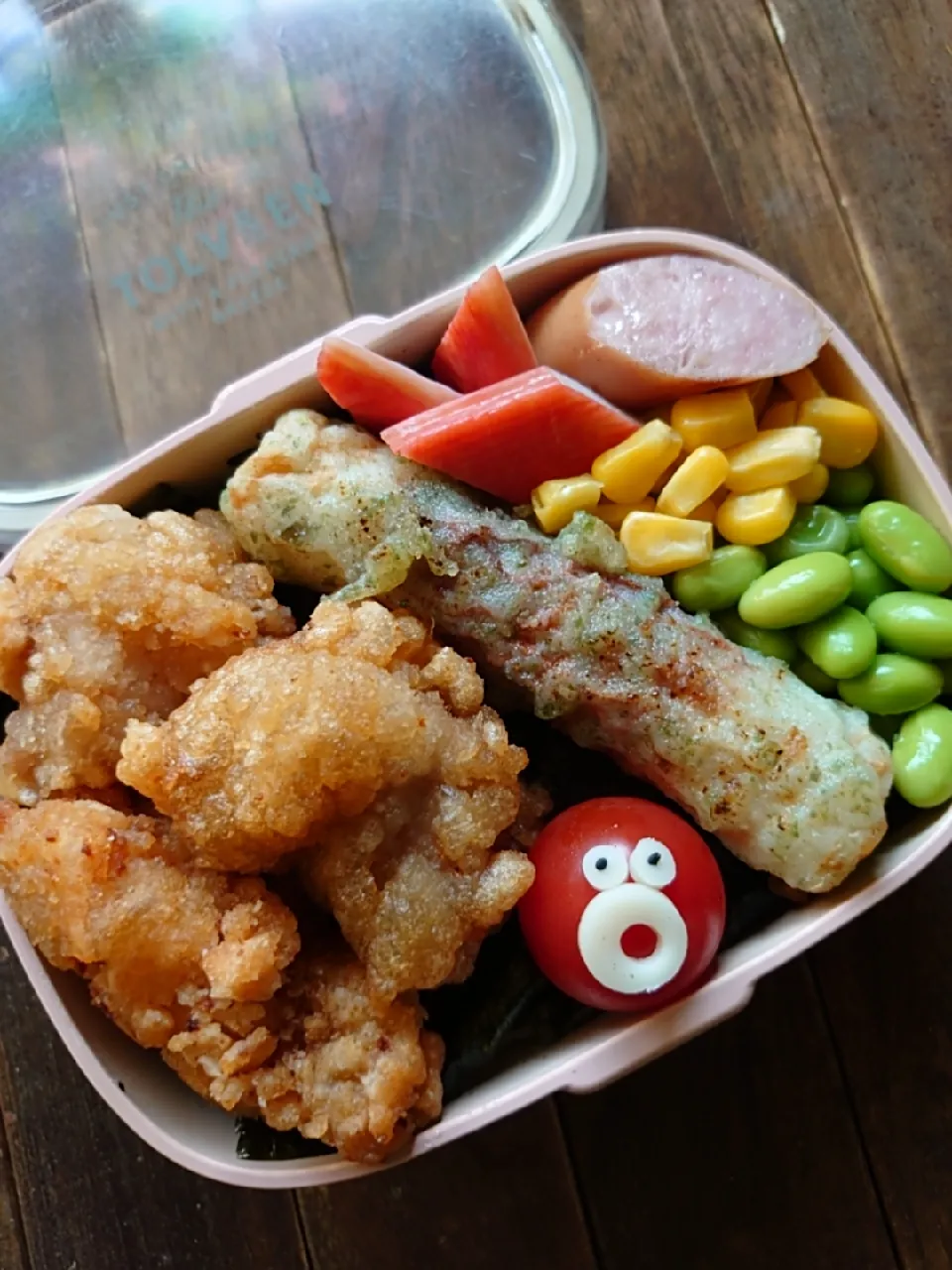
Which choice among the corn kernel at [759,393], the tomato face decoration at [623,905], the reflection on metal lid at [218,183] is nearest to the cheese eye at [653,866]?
the tomato face decoration at [623,905]

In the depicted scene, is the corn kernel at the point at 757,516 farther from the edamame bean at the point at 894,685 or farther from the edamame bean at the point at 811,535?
Answer: the edamame bean at the point at 894,685

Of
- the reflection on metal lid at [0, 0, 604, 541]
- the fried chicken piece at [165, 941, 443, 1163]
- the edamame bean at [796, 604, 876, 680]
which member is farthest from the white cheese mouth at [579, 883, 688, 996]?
the reflection on metal lid at [0, 0, 604, 541]

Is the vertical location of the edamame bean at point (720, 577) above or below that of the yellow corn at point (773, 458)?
below

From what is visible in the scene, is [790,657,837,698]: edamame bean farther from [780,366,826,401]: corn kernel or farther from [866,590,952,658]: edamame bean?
[780,366,826,401]: corn kernel

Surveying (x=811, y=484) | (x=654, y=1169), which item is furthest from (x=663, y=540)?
(x=654, y=1169)

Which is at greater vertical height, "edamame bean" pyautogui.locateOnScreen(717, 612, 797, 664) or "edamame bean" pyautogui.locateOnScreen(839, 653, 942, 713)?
"edamame bean" pyautogui.locateOnScreen(717, 612, 797, 664)

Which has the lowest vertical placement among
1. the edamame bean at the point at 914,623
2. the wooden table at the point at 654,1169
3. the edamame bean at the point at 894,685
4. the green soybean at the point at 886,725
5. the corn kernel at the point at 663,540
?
the wooden table at the point at 654,1169

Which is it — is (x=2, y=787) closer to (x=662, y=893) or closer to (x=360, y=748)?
(x=360, y=748)
